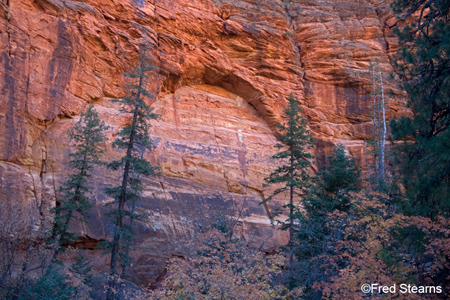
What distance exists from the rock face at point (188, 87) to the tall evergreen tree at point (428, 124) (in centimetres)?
1634

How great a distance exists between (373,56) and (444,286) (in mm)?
32541

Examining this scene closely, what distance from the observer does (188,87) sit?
105 feet

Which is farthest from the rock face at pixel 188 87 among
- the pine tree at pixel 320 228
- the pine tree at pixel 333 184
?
the pine tree at pixel 320 228

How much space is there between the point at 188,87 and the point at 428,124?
25.9 meters

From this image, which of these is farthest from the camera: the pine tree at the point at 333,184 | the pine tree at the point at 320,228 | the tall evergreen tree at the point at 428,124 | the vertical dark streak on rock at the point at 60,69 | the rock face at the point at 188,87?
the vertical dark streak on rock at the point at 60,69

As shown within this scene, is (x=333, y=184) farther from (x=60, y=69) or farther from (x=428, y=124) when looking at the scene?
(x=60, y=69)

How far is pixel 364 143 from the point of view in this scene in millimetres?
31984

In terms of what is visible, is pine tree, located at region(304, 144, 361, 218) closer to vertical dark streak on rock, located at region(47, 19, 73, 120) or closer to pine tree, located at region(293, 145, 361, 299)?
pine tree, located at region(293, 145, 361, 299)

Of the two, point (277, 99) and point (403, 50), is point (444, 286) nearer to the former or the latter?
point (403, 50)

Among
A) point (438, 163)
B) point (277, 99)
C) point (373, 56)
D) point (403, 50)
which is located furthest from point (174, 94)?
point (438, 163)

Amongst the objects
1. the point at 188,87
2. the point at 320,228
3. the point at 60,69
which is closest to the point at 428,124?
the point at 320,228

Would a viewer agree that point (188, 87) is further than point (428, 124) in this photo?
Yes

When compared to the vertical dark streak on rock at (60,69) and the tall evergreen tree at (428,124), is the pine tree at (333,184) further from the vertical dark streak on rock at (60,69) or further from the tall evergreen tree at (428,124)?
the vertical dark streak on rock at (60,69)

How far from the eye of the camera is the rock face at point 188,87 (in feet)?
70.9
